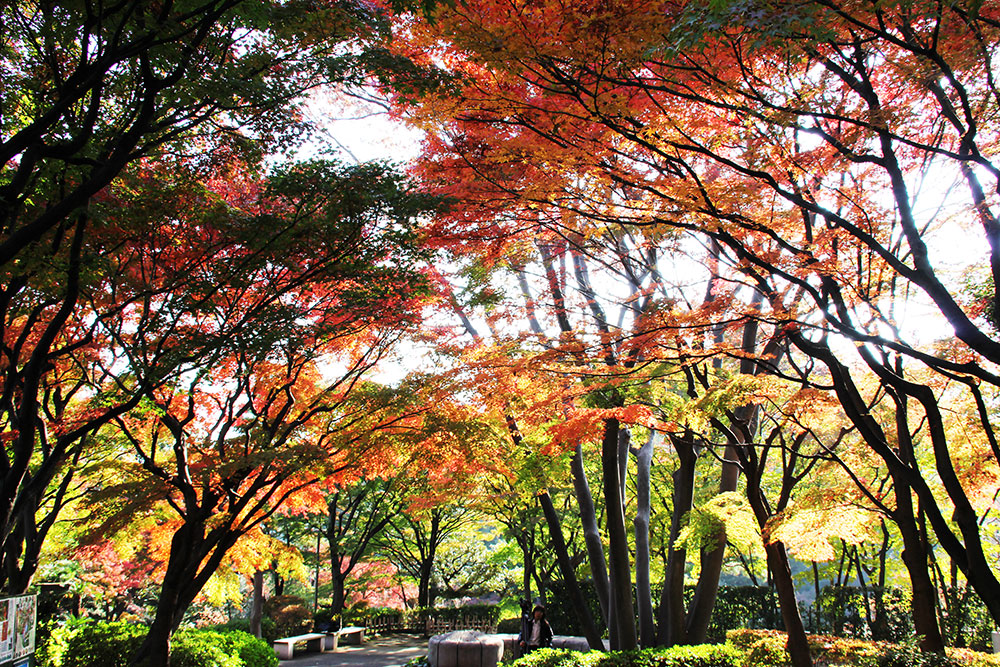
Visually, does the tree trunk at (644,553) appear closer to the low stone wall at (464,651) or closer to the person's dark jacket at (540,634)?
the person's dark jacket at (540,634)

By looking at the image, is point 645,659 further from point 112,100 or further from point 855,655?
point 112,100

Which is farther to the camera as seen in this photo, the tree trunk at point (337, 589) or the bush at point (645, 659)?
the tree trunk at point (337, 589)

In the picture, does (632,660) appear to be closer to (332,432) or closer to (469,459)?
(469,459)

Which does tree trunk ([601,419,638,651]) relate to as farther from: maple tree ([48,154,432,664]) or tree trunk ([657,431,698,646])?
maple tree ([48,154,432,664])

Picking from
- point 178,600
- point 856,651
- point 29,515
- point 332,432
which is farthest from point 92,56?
point 856,651

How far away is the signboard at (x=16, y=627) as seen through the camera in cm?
425

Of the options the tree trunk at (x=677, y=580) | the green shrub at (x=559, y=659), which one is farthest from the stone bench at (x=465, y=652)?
the tree trunk at (x=677, y=580)

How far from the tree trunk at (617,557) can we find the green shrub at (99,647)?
7666mm

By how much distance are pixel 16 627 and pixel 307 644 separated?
45.2 feet

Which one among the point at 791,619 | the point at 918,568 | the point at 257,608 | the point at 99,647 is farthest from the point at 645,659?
the point at 257,608

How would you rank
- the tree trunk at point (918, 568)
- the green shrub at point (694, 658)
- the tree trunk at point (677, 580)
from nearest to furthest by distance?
1. the tree trunk at point (918, 568)
2. the green shrub at point (694, 658)
3. the tree trunk at point (677, 580)

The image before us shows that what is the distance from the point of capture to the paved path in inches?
573

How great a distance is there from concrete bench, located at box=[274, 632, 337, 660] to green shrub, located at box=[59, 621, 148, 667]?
520 cm

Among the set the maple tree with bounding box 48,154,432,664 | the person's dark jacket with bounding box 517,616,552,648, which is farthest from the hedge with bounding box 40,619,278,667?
the person's dark jacket with bounding box 517,616,552,648
